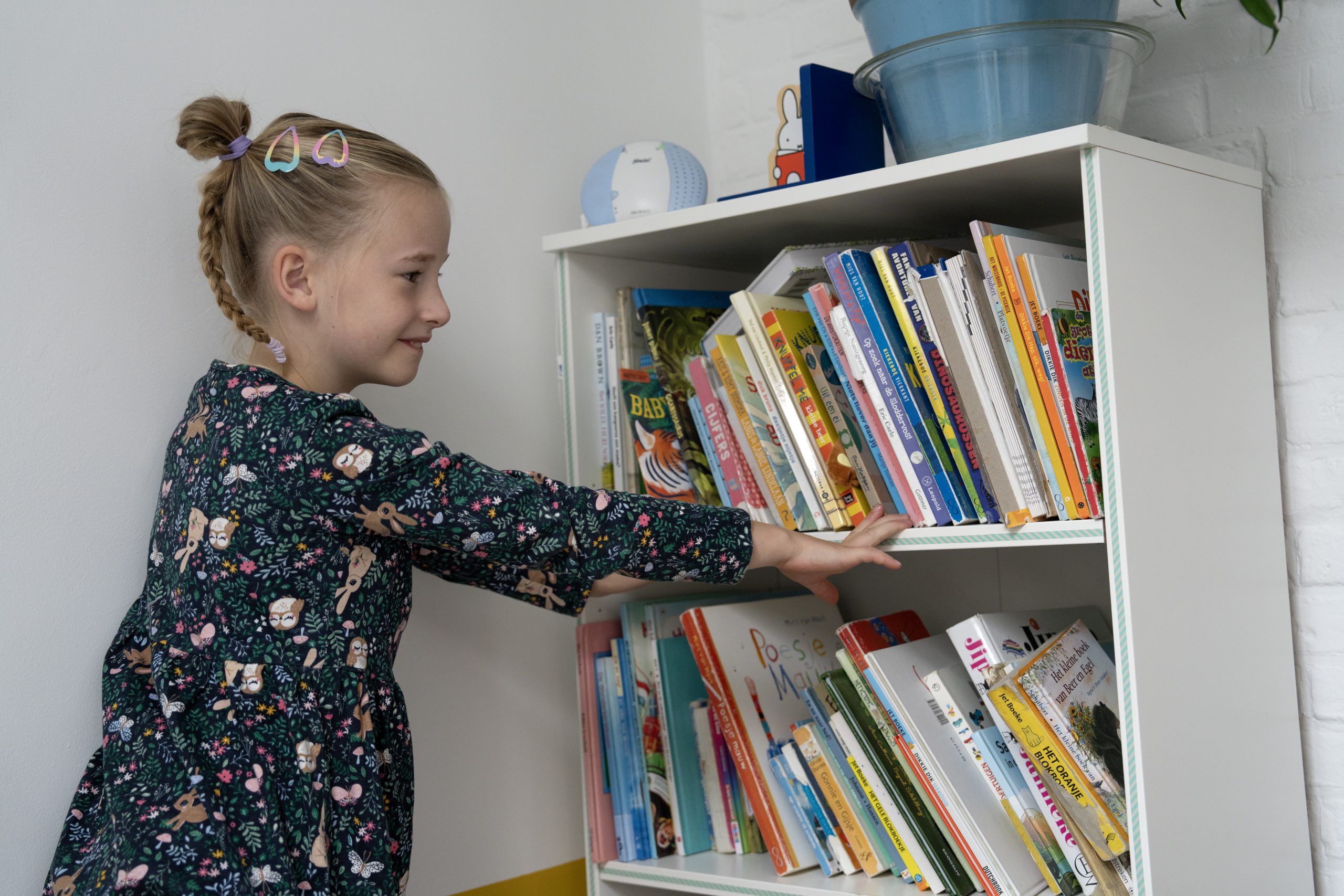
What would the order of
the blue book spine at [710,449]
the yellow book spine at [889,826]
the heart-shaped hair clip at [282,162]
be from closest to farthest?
the heart-shaped hair clip at [282,162], the yellow book spine at [889,826], the blue book spine at [710,449]

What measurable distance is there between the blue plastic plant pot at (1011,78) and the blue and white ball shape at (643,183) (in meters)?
0.29

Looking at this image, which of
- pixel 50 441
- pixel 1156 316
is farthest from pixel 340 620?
pixel 1156 316

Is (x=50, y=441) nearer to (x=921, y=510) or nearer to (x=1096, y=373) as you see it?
(x=921, y=510)

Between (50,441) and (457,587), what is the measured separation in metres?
0.47

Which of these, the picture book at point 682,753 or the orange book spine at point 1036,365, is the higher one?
the orange book spine at point 1036,365

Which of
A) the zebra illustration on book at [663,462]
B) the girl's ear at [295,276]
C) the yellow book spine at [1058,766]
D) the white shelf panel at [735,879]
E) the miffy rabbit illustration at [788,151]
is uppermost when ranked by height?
the miffy rabbit illustration at [788,151]

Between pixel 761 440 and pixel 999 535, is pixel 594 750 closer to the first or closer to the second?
pixel 761 440

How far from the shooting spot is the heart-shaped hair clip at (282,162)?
97 cm

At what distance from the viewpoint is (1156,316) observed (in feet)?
3.17

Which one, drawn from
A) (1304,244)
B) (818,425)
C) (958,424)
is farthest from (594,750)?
(1304,244)

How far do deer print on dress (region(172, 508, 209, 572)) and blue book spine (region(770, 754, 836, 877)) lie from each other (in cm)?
61

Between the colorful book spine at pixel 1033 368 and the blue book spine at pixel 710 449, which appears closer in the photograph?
the colorful book spine at pixel 1033 368

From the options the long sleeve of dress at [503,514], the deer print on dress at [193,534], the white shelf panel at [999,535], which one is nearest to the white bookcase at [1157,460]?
the white shelf panel at [999,535]

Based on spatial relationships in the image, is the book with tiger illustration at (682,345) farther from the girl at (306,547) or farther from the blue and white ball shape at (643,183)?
the girl at (306,547)
